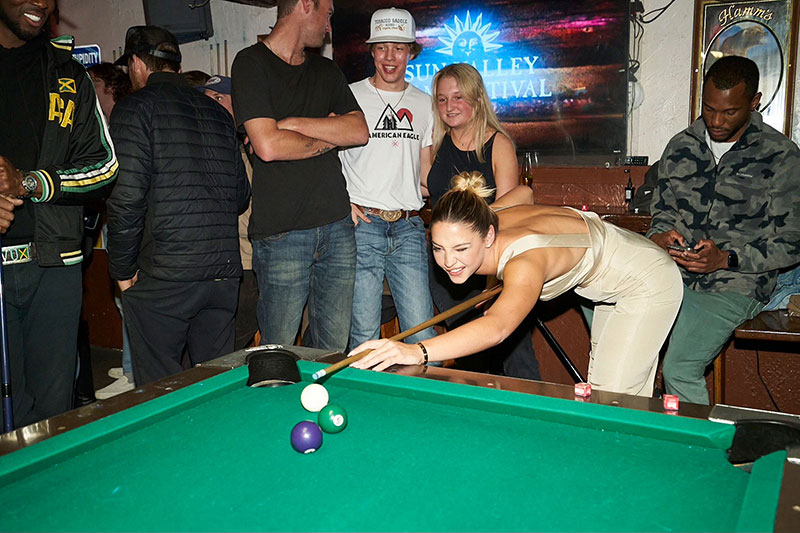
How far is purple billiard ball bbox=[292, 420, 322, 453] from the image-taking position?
122 cm

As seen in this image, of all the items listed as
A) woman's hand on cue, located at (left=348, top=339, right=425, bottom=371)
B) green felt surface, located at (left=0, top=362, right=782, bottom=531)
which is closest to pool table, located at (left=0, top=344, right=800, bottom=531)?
green felt surface, located at (left=0, top=362, right=782, bottom=531)

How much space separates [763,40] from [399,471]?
325 centimetres

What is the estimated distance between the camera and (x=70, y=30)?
5.34 metres

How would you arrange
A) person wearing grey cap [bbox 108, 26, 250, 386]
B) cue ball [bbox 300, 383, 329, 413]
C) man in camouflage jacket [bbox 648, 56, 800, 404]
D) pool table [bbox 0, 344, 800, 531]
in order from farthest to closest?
man in camouflage jacket [bbox 648, 56, 800, 404]
person wearing grey cap [bbox 108, 26, 250, 386]
cue ball [bbox 300, 383, 329, 413]
pool table [bbox 0, 344, 800, 531]

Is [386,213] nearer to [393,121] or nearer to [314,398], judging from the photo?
[393,121]

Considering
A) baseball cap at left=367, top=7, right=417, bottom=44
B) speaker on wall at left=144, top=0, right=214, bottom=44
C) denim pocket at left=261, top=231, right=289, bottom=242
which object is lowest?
denim pocket at left=261, top=231, right=289, bottom=242

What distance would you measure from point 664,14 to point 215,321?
111 inches

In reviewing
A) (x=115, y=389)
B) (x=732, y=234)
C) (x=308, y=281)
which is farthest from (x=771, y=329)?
(x=115, y=389)

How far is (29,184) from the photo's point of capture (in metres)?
1.96

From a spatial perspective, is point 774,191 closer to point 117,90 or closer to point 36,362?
point 36,362

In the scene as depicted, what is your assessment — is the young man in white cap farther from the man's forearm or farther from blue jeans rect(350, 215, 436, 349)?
the man's forearm

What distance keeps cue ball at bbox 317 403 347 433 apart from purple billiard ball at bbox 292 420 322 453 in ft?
0.17

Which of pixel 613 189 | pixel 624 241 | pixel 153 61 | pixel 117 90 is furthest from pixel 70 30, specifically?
pixel 624 241

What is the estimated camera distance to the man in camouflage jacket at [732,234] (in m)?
2.64
